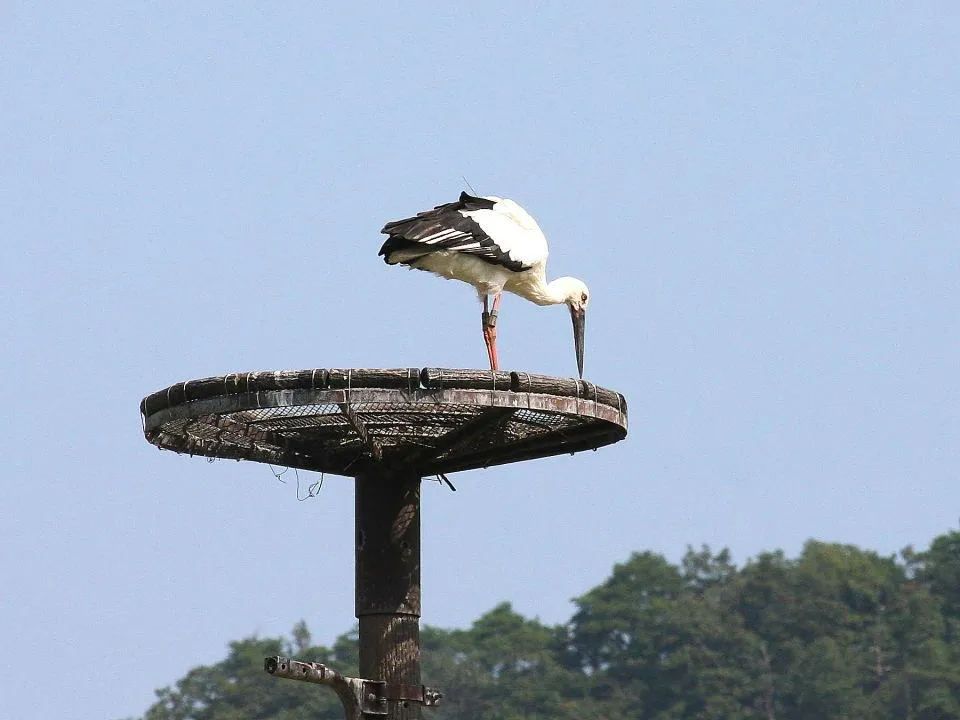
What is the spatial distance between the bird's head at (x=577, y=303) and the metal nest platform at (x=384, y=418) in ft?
11.1

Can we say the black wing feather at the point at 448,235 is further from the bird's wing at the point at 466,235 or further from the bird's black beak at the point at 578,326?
the bird's black beak at the point at 578,326

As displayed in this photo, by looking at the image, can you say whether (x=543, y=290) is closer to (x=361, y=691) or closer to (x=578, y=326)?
(x=578, y=326)

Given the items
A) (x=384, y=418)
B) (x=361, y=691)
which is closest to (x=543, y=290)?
(x=384, y=418)

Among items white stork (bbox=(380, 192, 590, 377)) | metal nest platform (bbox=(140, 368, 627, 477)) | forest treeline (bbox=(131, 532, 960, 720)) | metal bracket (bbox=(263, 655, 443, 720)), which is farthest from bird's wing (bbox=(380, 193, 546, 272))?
forest treeline (bbox=(131, 532, 960, 720))

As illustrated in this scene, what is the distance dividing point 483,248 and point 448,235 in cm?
34

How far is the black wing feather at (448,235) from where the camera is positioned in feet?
53.6

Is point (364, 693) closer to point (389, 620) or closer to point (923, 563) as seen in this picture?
point (389, 620)

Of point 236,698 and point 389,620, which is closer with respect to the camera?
point 389,620

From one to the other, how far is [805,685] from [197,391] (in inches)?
2886

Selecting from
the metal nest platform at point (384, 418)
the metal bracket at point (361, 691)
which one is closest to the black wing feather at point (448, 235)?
the metal nest platform at point (384, 418)

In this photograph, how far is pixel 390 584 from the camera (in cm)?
1434

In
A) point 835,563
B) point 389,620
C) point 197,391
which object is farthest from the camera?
point 835,563

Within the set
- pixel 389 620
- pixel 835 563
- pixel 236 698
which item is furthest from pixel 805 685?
pixel 389 620

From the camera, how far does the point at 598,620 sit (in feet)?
305
